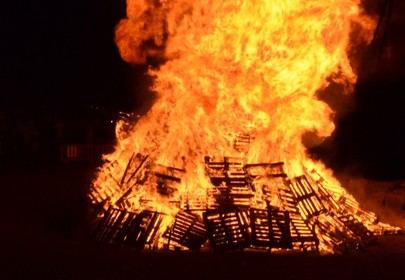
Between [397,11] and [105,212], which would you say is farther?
[397,11]

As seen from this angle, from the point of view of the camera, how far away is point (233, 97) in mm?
10031

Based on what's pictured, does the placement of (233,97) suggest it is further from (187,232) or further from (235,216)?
(187,232)

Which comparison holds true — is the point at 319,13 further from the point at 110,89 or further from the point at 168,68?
the point at 110,89

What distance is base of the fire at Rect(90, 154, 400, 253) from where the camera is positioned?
29.9ft

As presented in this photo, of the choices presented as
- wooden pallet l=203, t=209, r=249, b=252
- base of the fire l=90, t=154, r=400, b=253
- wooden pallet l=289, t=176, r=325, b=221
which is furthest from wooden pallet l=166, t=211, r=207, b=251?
wooden pallet l=289, t=176, r=325, b=221

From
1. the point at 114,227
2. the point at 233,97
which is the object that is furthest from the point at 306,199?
the point at 114,227

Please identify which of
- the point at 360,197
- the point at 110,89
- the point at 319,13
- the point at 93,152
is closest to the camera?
the point at 319,13

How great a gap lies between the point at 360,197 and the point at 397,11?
471 cm

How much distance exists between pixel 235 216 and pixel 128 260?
6.13ft

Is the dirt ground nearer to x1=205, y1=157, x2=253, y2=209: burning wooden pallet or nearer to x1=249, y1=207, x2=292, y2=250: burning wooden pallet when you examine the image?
x1=249, y1=207, x2=292, y2=250: burning wooden pallet

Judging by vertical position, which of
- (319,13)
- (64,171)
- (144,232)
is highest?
(64,171)

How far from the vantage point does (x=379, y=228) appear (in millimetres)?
10656

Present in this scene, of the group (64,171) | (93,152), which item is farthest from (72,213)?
(93,152)

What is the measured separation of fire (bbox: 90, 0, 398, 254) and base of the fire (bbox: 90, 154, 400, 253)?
46mm
